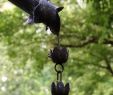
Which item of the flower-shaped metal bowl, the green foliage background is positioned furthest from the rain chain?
the green foliage background

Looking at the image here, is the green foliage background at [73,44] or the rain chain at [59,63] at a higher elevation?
the green foliage background at [73,44]

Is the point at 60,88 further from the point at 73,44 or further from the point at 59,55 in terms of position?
the point at 73,44

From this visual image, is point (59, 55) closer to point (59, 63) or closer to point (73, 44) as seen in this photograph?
point (59, 63)

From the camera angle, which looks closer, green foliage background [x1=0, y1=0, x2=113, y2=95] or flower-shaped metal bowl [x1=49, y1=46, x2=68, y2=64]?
flower-shaped metal bowl [x1=49, y1=46, x2=68, y2=64]

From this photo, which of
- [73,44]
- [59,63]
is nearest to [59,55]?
[59,63]

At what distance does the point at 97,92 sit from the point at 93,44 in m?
1.28

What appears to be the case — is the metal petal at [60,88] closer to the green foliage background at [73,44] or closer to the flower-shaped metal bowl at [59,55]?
the flower-shaped metal bowl at [59,55]

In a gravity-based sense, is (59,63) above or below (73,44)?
below

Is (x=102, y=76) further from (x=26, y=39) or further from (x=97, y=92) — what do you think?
(x=26, y=39)

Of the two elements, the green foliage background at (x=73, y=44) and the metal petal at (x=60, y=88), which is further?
the green foliage background at (x=73, y=44)

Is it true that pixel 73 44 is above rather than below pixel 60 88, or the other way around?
above

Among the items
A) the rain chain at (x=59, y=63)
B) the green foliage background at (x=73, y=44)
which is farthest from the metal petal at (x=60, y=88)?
the green foliage background at (x=73, y=44)

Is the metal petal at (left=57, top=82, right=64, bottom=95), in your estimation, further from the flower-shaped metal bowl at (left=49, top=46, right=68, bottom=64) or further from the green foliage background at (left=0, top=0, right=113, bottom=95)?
the green foliage background at (left=0, top=0, right=113, bottom=95)

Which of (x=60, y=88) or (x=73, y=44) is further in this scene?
(x=73, y=44)
